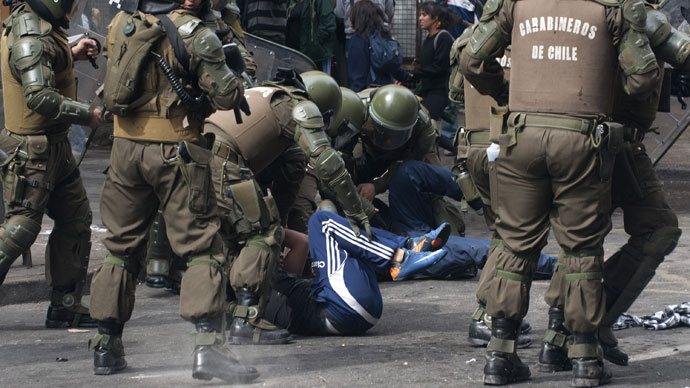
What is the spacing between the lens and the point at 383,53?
12.7 m

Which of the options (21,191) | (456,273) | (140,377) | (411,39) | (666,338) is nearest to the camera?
(140,377)

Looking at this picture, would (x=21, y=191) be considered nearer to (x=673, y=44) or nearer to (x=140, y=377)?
(x=140, y=377)

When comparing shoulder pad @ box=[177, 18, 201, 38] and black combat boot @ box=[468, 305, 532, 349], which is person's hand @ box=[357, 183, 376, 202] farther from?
shoulder pad @ box=[177, 18, 201, 38]

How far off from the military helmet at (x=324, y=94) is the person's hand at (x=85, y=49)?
130 cm

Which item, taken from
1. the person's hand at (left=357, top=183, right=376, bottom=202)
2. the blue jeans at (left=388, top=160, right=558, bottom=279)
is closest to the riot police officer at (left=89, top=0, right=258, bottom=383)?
the person's hand at (left=357, top=183, right=376, bottom=202)

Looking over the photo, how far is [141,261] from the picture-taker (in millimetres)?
5875

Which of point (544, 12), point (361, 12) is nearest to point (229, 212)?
A: point (544, 12)

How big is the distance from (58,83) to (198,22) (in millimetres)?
1676

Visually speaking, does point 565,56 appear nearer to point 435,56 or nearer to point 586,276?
point 586,276

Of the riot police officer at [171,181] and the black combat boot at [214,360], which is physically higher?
the riot police officer at [171,181]

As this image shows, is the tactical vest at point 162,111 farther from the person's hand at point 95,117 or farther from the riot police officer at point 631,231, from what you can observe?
the riot police officer at point 631,231

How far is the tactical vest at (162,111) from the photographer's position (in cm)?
555

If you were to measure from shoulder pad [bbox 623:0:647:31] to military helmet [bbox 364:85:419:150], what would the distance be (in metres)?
3.71

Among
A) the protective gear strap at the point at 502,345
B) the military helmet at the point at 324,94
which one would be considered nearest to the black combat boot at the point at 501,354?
the protective gear strap at the point at 502,345
